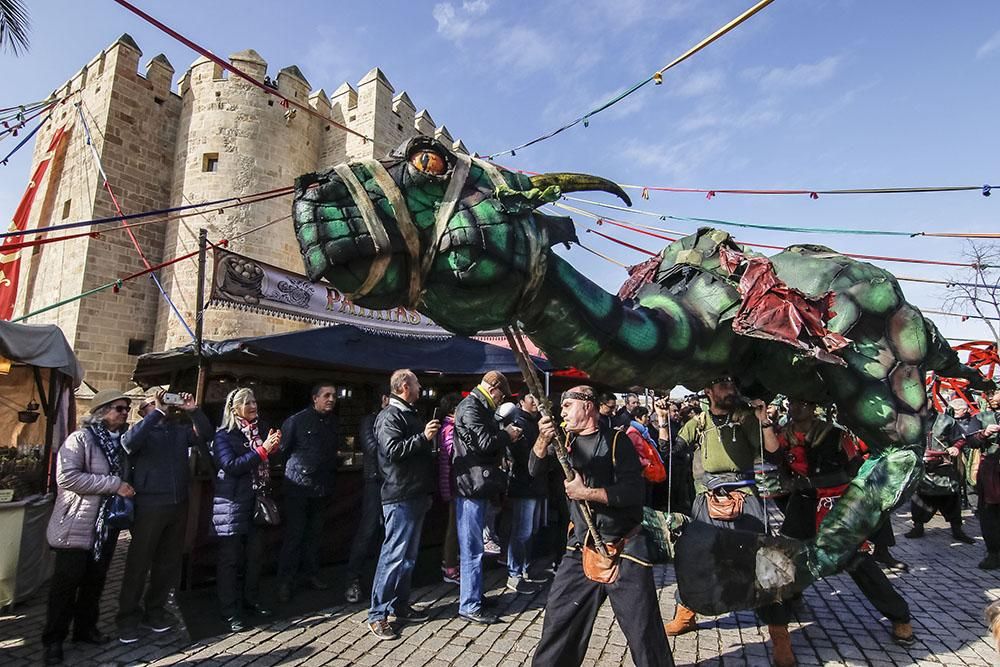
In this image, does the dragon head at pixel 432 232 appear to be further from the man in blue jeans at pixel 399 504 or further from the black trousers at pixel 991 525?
the black trousers at pixel 991 525

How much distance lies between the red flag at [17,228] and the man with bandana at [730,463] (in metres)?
14.0

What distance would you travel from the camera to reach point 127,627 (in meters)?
4.30

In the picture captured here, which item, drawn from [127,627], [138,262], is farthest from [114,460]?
[138,262]

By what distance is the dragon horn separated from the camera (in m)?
1.85

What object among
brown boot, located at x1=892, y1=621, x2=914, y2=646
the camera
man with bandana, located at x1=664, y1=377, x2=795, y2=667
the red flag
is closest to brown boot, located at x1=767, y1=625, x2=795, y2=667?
man with bandana, located at x1=664, y1=377, x2=795, y2=667

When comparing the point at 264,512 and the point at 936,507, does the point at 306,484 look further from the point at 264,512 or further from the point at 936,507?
the point at 936,507

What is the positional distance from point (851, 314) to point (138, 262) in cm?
1809

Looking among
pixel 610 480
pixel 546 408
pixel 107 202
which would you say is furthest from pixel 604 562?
pixel 107 202

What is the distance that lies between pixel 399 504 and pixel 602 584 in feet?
6.26

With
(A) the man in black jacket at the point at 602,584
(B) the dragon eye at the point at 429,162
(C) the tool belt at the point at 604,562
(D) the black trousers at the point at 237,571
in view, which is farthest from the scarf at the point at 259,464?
(B) the dragon eye at the point at 429,162

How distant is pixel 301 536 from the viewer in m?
5.07

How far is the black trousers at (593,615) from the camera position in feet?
9.02

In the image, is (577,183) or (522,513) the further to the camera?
(522,513)

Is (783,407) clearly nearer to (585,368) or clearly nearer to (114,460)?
(585,368)
